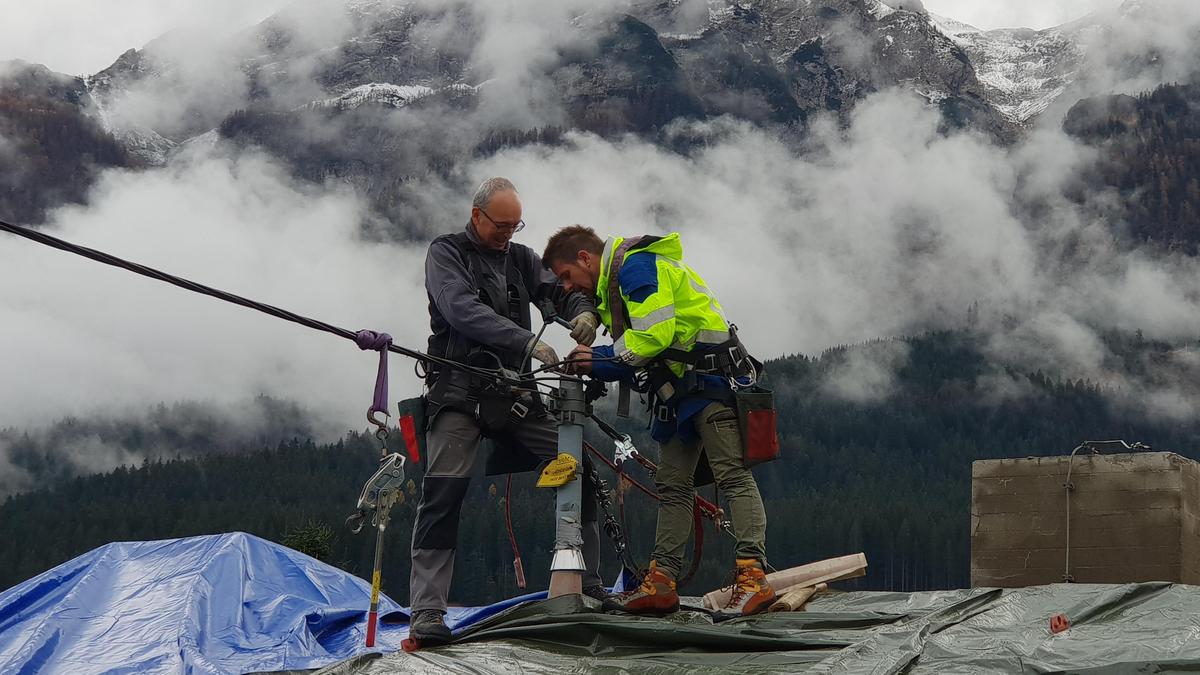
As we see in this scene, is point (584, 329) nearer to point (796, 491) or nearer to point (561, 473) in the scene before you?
point (561, 473)

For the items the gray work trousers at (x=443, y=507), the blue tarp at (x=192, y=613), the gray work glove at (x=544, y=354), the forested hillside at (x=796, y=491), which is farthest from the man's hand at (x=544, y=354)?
the forested hillside at (x=796, y=491)

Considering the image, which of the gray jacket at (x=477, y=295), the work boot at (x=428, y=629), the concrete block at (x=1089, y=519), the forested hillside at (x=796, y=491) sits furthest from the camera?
the forested hillside at (x=796, y=491)

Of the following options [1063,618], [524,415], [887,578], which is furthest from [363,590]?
[887,578]

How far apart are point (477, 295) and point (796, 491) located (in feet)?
365

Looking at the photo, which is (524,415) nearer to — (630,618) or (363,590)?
(630,618)

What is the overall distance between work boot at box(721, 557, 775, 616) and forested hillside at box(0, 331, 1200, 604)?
31.3m

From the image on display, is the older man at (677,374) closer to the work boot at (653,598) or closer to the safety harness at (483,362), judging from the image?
the work boot at (653,598)

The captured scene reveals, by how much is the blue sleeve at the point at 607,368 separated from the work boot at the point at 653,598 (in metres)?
1.04

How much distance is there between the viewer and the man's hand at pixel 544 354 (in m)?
6.91

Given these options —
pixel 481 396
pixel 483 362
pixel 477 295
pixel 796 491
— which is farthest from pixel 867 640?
pixel 796 491

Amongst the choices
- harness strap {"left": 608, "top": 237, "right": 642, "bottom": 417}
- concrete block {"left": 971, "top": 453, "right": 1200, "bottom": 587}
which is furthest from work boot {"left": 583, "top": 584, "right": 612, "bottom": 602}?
concrete block {"left": 971, "top": 453, "right": 1200, "bottom": 587}

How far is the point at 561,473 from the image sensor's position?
6805 millimetres

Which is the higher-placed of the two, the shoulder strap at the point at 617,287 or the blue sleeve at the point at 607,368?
the shoulder strap at the point at 617,287

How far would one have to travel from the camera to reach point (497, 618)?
6328 mm
